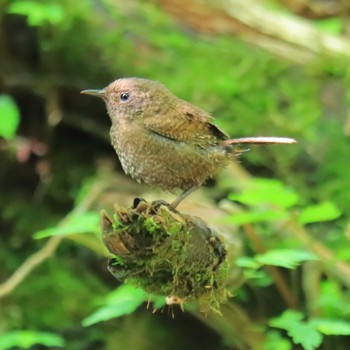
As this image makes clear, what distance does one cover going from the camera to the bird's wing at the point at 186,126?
182cm

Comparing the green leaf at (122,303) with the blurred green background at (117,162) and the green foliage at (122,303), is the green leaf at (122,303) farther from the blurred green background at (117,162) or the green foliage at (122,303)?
the blurred green background at (117,162)

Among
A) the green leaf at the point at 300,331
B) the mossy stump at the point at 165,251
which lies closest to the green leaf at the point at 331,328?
the green leaf at the point at 300,331

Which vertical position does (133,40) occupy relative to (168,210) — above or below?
below

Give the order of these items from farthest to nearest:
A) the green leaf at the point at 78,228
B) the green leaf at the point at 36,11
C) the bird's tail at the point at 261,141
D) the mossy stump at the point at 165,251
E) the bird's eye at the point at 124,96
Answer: the green leaf at the point at 36,11
the green leaf at the point at 78,228
the bird's eye at the point at 124,96
the bird's tail at the point at 261,141
the mossy stump at the point at 165,251

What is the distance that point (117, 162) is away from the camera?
376cm

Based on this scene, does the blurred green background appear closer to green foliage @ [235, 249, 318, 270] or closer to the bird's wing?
green foliage @ [235, 249, 318, 270]

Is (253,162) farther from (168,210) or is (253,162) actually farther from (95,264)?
(168,210)

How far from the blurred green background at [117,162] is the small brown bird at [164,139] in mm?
841

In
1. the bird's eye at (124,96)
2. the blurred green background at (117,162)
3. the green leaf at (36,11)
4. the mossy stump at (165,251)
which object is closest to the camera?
the mossy stump at (165,251)

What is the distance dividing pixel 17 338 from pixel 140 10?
2.44 meters

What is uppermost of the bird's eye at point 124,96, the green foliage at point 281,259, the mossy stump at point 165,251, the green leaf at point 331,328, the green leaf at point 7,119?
the bird's eye at point 124,96

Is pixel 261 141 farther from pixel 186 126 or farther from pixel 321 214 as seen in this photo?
pixel 321 214

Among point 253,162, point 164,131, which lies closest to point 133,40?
point 253,162

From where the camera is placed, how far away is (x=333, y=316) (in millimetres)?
2725
